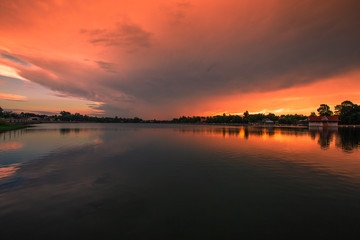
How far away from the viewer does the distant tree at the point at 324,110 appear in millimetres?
147238

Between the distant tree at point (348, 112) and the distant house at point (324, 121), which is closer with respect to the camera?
the distant house at point (324, 121)

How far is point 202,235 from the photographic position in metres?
6.82

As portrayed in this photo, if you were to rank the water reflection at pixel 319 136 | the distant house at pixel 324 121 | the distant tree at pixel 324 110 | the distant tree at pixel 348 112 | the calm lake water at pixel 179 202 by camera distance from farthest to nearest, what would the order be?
the distant tree at pixel 324 110 < the distant tree at pixel 348 112 < the distant house at pixel 324 121 < the water reflection at pixel 319 136 < the calm lake water at pixel 179 202

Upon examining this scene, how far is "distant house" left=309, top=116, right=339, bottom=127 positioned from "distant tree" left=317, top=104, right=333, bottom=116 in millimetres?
40130

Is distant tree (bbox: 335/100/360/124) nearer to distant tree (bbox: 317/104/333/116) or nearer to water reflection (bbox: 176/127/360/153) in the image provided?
distant tree (bbox: 317/104/333/116)

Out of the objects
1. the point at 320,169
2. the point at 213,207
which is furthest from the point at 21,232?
the point at 320,169

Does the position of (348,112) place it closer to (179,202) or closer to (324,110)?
(324,110)

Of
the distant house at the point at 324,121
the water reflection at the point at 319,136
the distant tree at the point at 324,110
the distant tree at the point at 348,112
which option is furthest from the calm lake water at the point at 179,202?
the distant tree at the point at 324,110

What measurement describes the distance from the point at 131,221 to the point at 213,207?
4.56 meters

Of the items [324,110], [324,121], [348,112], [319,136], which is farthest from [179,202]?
[324,110]

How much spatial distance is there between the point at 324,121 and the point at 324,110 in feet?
153

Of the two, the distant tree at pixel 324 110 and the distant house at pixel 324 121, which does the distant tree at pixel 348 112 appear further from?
the distant house at pixel 324 121

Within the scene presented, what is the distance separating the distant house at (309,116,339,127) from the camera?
114 meters

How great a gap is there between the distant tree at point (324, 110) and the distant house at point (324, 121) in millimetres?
40130
